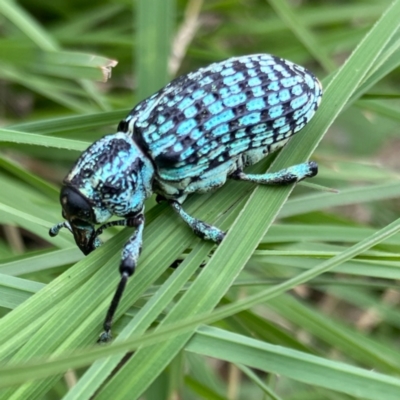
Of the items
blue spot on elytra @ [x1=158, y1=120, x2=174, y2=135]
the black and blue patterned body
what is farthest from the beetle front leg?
blue spot on elytra @ [x1=158, y1=120, x2=174, y2=135]

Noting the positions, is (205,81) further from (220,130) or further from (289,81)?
(289,81)

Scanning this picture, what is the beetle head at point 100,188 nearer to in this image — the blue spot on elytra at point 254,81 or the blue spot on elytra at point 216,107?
the blue spot on elytra at point 216,107

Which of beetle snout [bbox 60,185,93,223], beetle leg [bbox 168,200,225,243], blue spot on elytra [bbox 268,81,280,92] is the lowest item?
beetle snout [bbox 60,185,93,223]

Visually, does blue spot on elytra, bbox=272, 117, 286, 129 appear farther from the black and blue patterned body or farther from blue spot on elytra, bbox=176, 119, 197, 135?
blue spot on elytra, bbox=176, 119, 197, 135

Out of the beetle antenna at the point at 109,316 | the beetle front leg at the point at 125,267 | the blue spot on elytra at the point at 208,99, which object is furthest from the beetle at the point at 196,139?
the beetle antenna at the point at 109,316

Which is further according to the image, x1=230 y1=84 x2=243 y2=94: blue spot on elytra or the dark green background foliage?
x1=230 y1=84 x2=243 y2=94: blue spot on elytra

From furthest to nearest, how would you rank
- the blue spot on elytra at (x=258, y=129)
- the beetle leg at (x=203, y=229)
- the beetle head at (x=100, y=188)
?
the blue spot on elytra at (x=258, y=129)
the beetle head at (x=100, y=188)
the beetle leg at (x=203, y=229)
